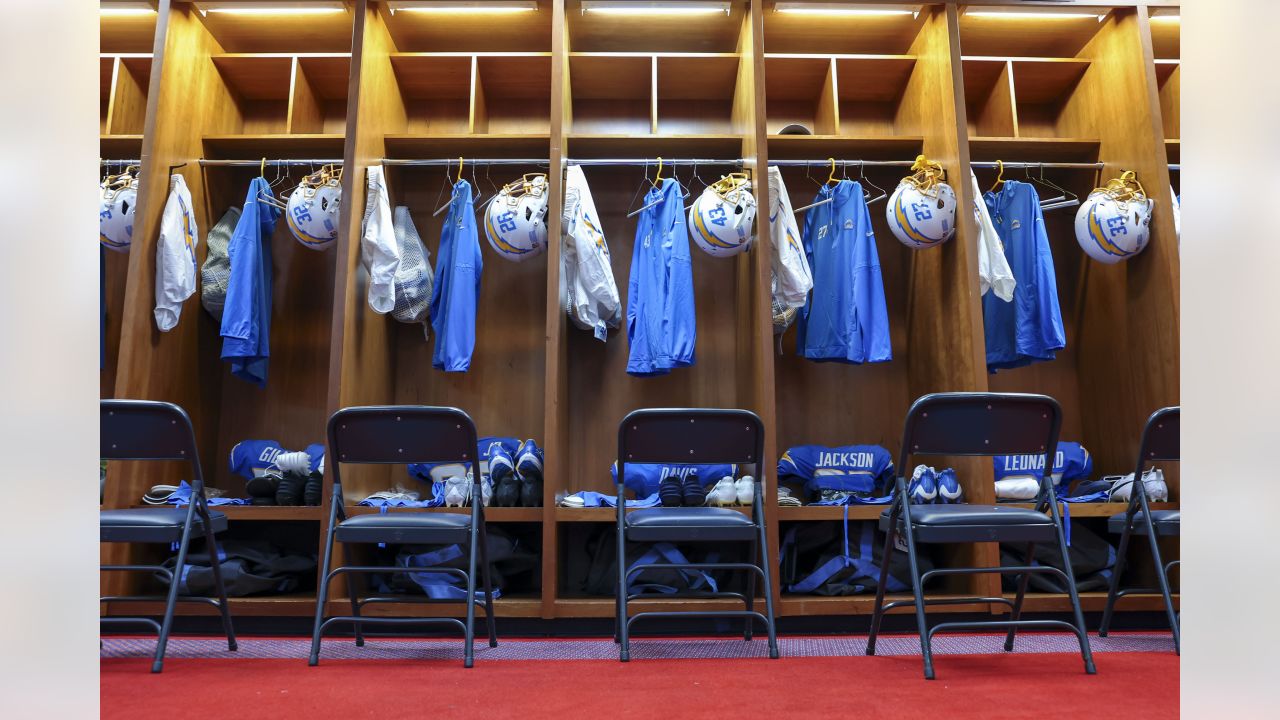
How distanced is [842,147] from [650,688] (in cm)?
275

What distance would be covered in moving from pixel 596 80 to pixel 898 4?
4.47 ft

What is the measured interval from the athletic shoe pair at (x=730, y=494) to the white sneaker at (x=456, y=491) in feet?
3.04

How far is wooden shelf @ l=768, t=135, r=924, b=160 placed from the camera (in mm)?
3965

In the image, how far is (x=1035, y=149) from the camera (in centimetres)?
415

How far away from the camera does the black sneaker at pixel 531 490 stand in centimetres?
340

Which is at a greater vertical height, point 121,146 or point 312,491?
point 121,146

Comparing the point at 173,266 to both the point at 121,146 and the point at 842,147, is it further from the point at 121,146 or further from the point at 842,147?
the point at 842,147

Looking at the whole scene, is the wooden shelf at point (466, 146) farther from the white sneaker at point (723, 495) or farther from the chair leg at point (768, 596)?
the chair leg at point (768, 596)

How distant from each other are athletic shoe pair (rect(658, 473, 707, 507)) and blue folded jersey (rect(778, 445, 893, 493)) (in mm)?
475

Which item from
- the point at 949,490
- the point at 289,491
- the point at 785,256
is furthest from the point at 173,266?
the point at 949,490

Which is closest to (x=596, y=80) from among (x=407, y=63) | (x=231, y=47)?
(x=407, y=63)

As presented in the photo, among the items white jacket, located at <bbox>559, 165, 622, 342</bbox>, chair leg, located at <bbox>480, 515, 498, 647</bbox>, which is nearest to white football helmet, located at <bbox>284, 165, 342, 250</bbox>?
white jacket, located at <bbox>559, 165, 622, 342</bbox>

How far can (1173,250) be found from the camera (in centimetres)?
364
